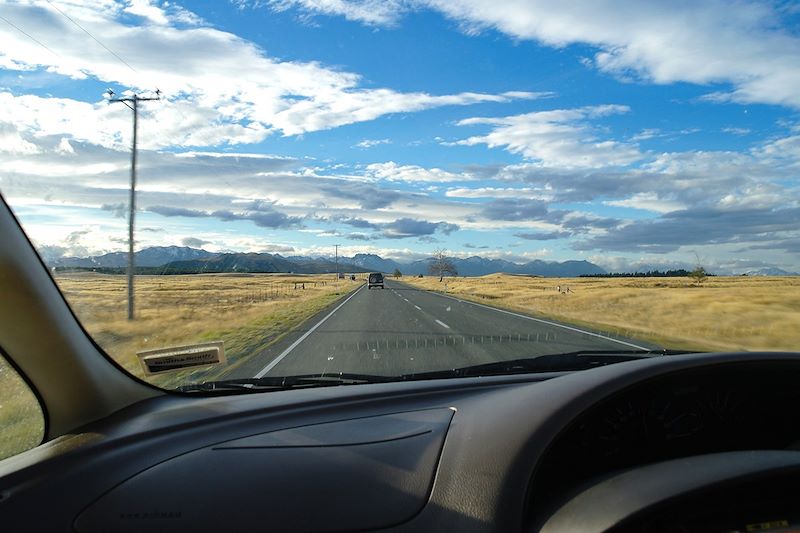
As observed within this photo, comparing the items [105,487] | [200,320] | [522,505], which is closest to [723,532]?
[522,505]

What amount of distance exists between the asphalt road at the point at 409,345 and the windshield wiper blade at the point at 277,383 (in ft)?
11.2

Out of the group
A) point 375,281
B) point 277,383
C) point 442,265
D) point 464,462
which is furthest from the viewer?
point 442,265

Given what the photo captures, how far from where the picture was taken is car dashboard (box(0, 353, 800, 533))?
210cm

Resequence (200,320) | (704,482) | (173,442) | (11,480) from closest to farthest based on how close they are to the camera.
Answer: (704,482) → (11,480) → (173,442) → (200,320)

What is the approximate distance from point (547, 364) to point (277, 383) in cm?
203

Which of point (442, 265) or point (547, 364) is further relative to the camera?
point (442, 265)

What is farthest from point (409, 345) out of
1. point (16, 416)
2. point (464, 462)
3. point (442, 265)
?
point (442, 265)

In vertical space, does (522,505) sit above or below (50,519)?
above

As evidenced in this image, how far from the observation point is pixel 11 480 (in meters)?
2.50

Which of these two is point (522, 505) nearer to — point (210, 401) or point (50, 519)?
point (50, 519)

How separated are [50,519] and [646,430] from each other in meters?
2.57

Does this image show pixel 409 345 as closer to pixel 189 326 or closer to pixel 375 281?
pixel 189 326

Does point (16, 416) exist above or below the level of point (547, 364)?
below

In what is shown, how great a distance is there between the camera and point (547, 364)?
4.56 m
